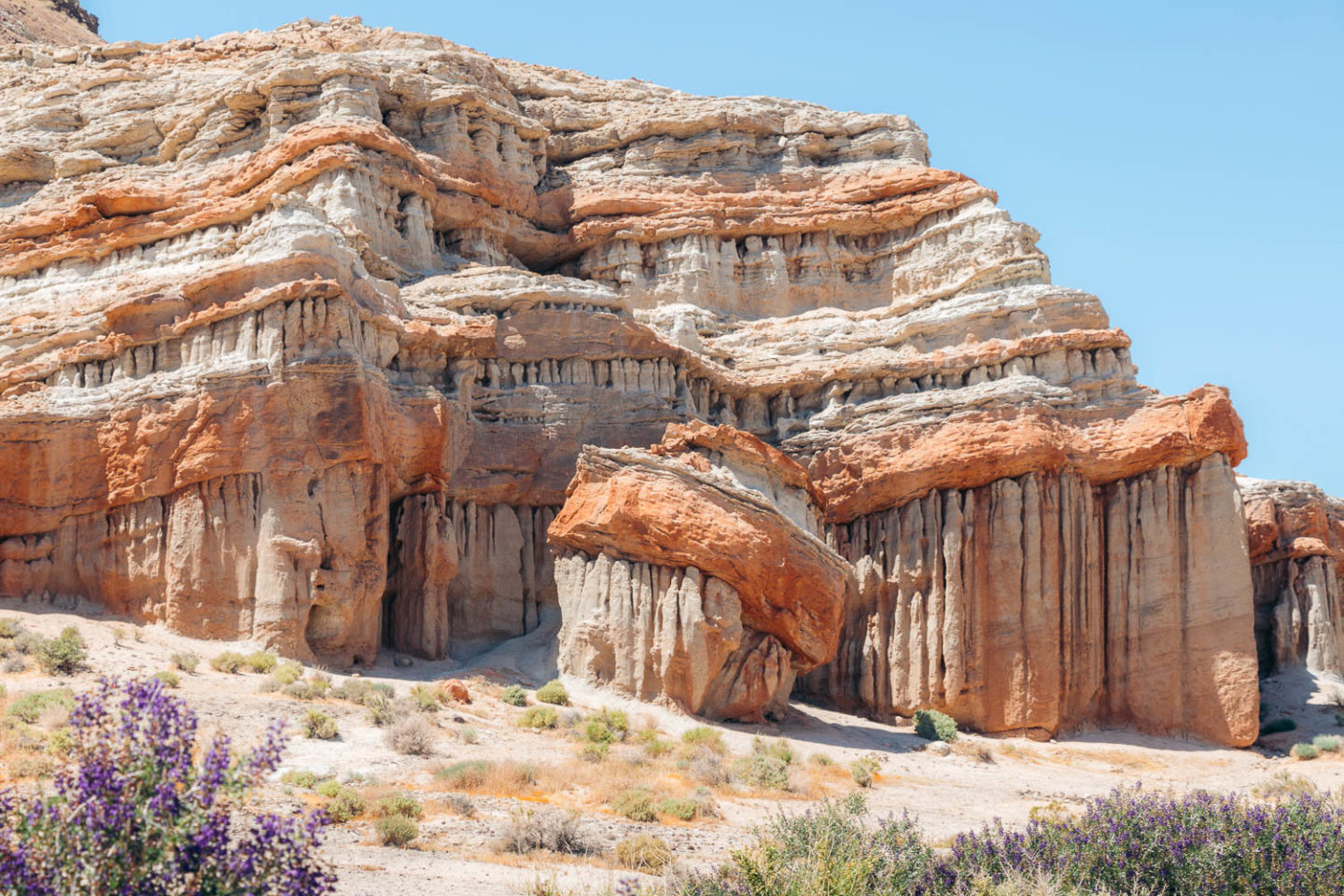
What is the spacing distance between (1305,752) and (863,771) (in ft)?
48.3

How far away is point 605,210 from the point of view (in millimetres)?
42406

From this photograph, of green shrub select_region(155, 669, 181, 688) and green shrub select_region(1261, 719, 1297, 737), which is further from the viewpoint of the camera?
green shrub select_region(1261, 719, 1297, 737)

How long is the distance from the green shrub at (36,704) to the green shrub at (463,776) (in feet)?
16.2

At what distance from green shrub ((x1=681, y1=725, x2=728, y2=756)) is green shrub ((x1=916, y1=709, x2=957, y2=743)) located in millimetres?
7788

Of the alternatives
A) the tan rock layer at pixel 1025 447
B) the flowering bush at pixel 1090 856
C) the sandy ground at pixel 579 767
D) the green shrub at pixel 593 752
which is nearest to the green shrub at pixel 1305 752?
the sandy ground at pixel 579 767

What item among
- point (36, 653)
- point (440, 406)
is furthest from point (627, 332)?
point (36, 653)

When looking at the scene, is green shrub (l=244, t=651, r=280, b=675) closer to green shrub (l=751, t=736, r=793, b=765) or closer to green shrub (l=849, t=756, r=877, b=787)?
green shrub (l=751, t=736, r=793, b=765)

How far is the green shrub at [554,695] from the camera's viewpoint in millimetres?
26469

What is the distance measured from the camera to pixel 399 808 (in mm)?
16453

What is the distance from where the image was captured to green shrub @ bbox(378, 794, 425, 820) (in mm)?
16391

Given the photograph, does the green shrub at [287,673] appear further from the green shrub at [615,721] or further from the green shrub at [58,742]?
the green shrub at [58,742]

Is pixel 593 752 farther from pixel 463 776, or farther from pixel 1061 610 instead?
pixel 1061 610

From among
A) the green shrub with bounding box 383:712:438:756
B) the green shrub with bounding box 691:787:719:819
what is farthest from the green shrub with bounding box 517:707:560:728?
the green shrub with bounding box 691:787:719:819

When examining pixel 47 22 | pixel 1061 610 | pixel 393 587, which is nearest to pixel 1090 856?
pixel 393 587
